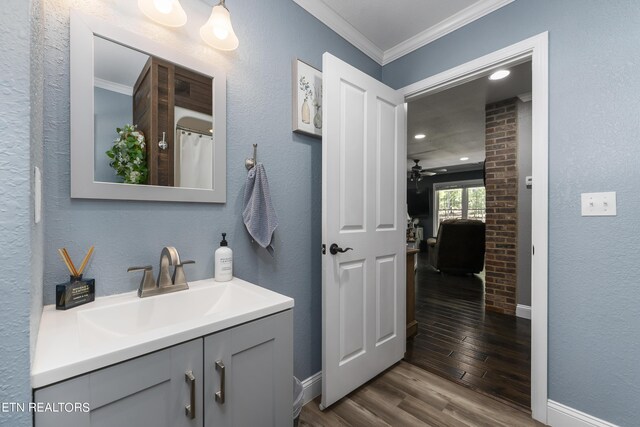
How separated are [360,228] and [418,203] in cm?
840

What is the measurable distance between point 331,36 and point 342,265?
1.58 m

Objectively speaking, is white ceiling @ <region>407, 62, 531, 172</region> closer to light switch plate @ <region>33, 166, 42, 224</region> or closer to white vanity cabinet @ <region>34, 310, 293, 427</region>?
white vanity cabinet @ <region>34, 310, 293, 427</region>

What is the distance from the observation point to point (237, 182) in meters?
1.40

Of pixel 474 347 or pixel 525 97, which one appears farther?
pixel 525 97

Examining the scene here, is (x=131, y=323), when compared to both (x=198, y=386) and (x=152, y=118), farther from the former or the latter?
(x=152, y=118)

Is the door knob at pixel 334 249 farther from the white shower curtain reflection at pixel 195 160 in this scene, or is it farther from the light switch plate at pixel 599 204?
the light switch plate at pixel 599 204

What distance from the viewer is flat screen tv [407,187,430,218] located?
937cm

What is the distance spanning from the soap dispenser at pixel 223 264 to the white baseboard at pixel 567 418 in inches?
75.0

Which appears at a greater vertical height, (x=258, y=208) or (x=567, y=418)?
(x=258, y=208)

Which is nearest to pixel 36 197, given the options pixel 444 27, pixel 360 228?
pixel 360 228

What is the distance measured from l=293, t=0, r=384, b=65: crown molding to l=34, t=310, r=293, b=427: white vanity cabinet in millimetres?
1841

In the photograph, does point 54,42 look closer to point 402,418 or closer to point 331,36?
point 331,36

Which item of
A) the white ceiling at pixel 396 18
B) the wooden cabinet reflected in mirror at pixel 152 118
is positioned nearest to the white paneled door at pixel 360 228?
the white ceiling at pixel 396 18

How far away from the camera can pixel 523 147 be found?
3.09m
